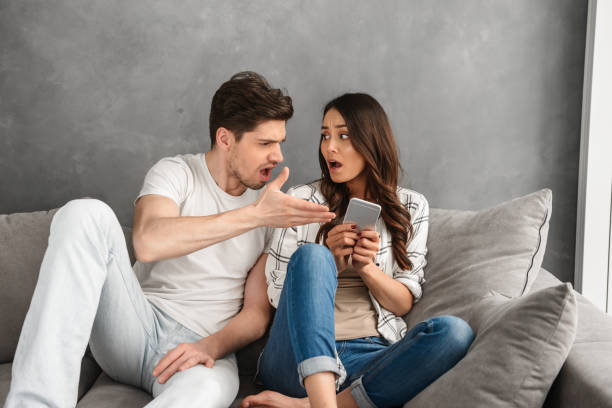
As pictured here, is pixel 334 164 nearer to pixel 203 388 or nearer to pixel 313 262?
pixel 313 262

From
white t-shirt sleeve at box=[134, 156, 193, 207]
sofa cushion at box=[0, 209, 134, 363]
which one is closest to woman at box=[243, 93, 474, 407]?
white t-shirt sleeve at box=[134, 156, 193, 207]

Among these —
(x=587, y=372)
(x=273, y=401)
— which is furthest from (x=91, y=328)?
(x=587, y=372)

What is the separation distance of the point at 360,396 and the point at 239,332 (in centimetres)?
43

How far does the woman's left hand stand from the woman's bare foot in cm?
41

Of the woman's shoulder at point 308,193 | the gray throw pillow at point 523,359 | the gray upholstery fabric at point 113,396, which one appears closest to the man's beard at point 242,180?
the woman's shoulder at point 308,193

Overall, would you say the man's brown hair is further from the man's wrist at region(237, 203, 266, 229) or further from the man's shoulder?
the man's wrist at region(237, 203, 266, 229)

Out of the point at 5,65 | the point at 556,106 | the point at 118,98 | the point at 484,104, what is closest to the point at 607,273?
the point at 556,106

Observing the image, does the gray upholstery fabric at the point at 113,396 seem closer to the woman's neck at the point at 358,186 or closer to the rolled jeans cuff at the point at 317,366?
the rolled jeans cuff at the point at 317,366

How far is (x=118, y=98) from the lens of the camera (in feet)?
6.72

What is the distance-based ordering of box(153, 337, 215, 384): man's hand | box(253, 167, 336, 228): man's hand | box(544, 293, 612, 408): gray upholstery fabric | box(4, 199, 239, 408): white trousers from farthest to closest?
1. box(253, 167, 336, 228): man's hand
2. box(153, 337, 215, 384): man's hand
3. box(4, 199, 239, 408): white trousers
4. box(544, 293, 612, 408): gray upholstery fabric

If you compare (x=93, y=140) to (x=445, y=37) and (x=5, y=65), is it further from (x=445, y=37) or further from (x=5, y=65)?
(x=445, y=37)

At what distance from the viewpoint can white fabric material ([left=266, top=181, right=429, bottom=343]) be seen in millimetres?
1534

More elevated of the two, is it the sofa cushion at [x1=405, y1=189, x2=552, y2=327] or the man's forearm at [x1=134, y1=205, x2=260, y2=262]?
the man's forearm at [x1=134, y1=205, x2=260, y2=262]

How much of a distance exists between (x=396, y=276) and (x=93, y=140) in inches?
52.1
